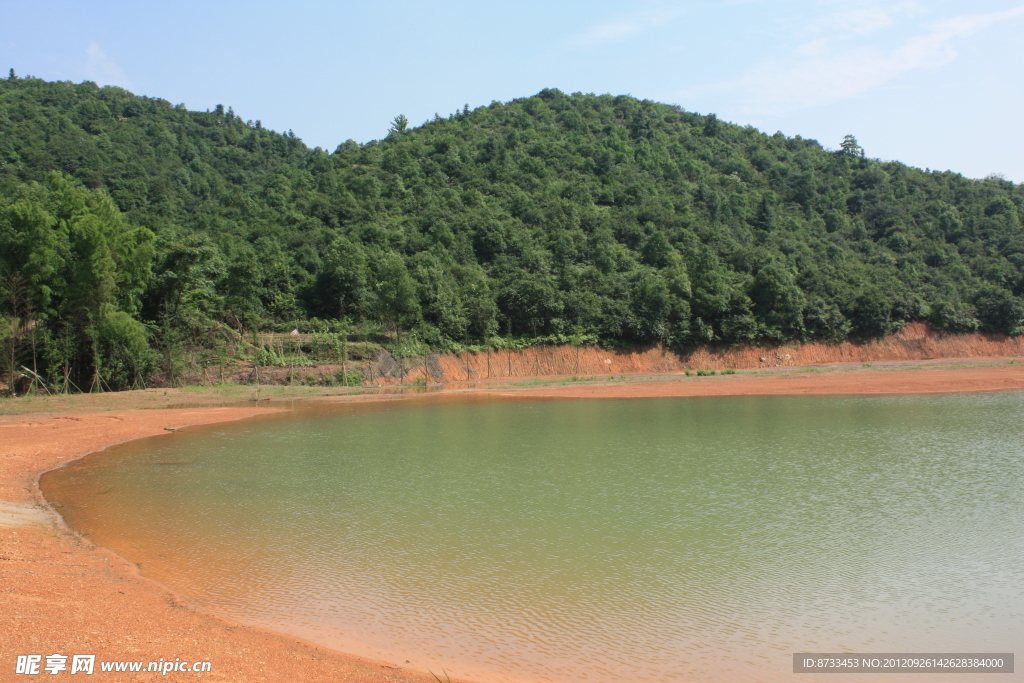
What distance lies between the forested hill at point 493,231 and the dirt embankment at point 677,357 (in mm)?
1236

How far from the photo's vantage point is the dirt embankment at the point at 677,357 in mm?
48094

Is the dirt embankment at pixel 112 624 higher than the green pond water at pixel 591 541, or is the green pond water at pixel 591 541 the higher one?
the dirt embankment at pixel 112 624

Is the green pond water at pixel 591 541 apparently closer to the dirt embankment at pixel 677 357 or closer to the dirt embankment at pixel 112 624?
the dirt embankment at pixel 112 624

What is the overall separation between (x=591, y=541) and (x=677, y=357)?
44891 mm

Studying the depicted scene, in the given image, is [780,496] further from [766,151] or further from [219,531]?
[766,151]

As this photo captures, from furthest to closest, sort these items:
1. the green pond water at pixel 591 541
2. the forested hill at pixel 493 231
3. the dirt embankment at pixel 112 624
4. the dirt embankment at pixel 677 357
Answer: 1. the dirt embankment at pixel 677 357
2. the forested hill at pixel 493 231
3. the green pond water at pixel 591 541
4. the dirt embankment at pixel 112 624

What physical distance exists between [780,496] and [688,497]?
1.90 meters

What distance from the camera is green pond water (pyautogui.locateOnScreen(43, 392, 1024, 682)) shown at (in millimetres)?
7789

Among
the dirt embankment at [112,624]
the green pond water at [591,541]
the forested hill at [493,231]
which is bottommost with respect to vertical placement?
the green pond water at [591,541]

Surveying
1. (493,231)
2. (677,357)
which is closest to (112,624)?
(677,357)

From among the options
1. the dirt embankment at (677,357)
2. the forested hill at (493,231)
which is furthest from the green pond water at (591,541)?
the dirt embankment at (677,357)

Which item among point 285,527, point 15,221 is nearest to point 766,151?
point 15,221

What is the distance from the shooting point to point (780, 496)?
1401 cm

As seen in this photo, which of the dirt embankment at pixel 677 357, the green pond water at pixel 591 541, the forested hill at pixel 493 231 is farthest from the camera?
the dirt embankment at pixel 677 357
